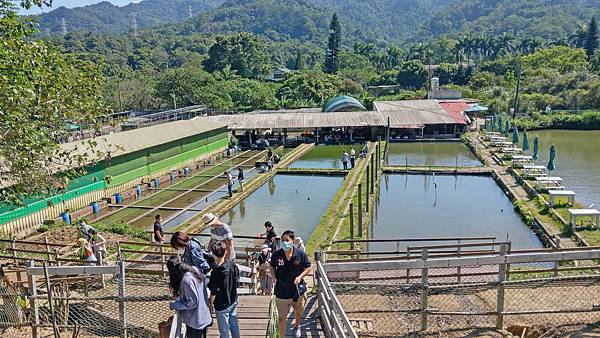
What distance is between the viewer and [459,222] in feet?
69.4

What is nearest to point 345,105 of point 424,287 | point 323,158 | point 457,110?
point 457,110

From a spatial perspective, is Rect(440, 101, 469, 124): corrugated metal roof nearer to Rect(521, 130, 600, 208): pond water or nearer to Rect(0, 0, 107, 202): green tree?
Rect(521, 130, 600, 208): pond water

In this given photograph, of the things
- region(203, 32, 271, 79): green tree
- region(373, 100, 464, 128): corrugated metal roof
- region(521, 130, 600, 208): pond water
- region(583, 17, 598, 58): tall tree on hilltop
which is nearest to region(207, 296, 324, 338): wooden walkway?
region(521, 130, 600, 208): pond water

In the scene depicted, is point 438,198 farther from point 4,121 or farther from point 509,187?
point 4,121

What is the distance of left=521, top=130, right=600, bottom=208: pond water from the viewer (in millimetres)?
25188

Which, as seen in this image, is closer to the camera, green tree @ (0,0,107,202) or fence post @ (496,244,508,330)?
fence post @ (496,244,508,330)

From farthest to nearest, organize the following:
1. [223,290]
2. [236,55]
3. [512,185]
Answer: [236,55]
[512,185]
[223,290]

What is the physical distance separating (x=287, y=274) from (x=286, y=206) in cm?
1740

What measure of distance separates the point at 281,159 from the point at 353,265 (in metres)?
27.2

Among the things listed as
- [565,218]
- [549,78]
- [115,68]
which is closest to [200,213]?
[565,218]

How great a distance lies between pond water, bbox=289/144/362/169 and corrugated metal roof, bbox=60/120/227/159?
7248 mm

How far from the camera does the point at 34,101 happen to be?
10211 mm

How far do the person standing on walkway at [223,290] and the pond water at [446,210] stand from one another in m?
12.5

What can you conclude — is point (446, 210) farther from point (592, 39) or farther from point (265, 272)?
point (592, 39)
